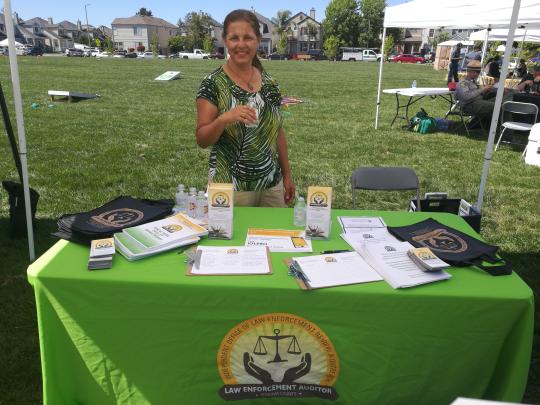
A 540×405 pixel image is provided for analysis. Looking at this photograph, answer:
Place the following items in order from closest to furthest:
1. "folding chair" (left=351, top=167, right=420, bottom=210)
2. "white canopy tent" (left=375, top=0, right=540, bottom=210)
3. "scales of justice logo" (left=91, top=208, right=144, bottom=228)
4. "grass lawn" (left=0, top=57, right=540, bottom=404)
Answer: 1. "scales of justice logo" (left=91, top=208, right=144, bottom=228)
2. "grass lawn" (left=0, top=57, right=540, bottom=404)
3. "folding chair" (left=351, top=167, right=420, bottom=210)
4. "white canopy tent" (left=375, top=0, right=540, bottom=210)

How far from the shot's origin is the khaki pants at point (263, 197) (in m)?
2.30

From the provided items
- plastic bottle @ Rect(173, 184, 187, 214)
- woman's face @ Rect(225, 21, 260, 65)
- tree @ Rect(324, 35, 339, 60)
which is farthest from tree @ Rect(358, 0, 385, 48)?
plastic bottle @ Rect(173, 184, 187, 214)

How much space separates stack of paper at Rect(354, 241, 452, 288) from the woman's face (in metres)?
1.03

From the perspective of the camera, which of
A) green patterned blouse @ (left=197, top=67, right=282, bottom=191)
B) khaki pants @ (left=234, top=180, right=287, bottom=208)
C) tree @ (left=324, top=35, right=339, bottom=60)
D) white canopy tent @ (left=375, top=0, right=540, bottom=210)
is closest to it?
green patterned blouse @ (left=197, top=67, right=282, bottom=191)

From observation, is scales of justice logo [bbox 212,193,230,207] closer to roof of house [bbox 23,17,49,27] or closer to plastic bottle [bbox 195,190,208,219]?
plastic bottle [bbox 195,190,208,219]

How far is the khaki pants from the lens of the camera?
2.30 metres

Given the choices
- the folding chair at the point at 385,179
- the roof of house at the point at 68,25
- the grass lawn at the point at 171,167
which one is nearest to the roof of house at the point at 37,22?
the roof of house at the point at 68,25

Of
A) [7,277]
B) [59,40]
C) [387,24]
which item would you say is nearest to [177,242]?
[7,277]

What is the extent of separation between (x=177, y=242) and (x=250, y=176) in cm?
59

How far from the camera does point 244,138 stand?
6.90 ft

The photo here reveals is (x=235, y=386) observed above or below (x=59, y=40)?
below

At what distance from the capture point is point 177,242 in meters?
1.82

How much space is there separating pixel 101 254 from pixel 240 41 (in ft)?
3.73

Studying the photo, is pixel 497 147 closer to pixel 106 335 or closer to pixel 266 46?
pixel 106 335
